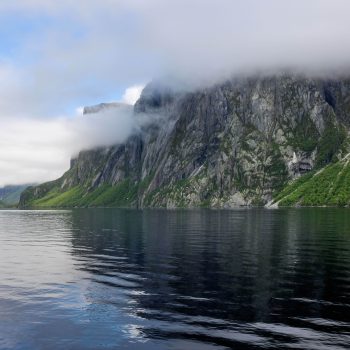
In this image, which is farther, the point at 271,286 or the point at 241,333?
the point at 271,286

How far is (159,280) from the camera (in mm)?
50656

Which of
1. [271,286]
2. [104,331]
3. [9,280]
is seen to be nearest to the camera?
[104,331]

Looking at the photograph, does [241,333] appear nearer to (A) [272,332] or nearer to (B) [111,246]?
(A) [272,332]

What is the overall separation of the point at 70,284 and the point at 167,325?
19746 mm

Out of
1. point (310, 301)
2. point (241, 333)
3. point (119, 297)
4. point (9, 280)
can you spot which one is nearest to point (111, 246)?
point (9, 280)

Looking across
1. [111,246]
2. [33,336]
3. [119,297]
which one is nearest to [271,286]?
[119,297]

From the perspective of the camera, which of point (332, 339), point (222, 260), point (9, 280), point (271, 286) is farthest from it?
point (222, 260)

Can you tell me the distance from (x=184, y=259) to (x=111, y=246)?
23.9m

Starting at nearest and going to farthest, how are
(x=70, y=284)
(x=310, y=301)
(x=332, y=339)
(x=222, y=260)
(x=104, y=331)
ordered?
(x=332, y=339) → (x=104, y=331) → (x=310, y=301) → (x=70, y=284) → (x=222, y=260)

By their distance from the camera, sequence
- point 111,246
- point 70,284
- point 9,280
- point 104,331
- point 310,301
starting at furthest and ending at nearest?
point 111,246 → point 9,280 → point 70,284 → point 310,301 → point 104,331

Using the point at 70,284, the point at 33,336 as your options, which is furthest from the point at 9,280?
the point at 33,336

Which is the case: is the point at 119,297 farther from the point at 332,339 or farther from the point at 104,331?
the point at 332,339

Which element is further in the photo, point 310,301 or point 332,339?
point 310,301

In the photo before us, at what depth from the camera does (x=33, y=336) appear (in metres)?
31.5
